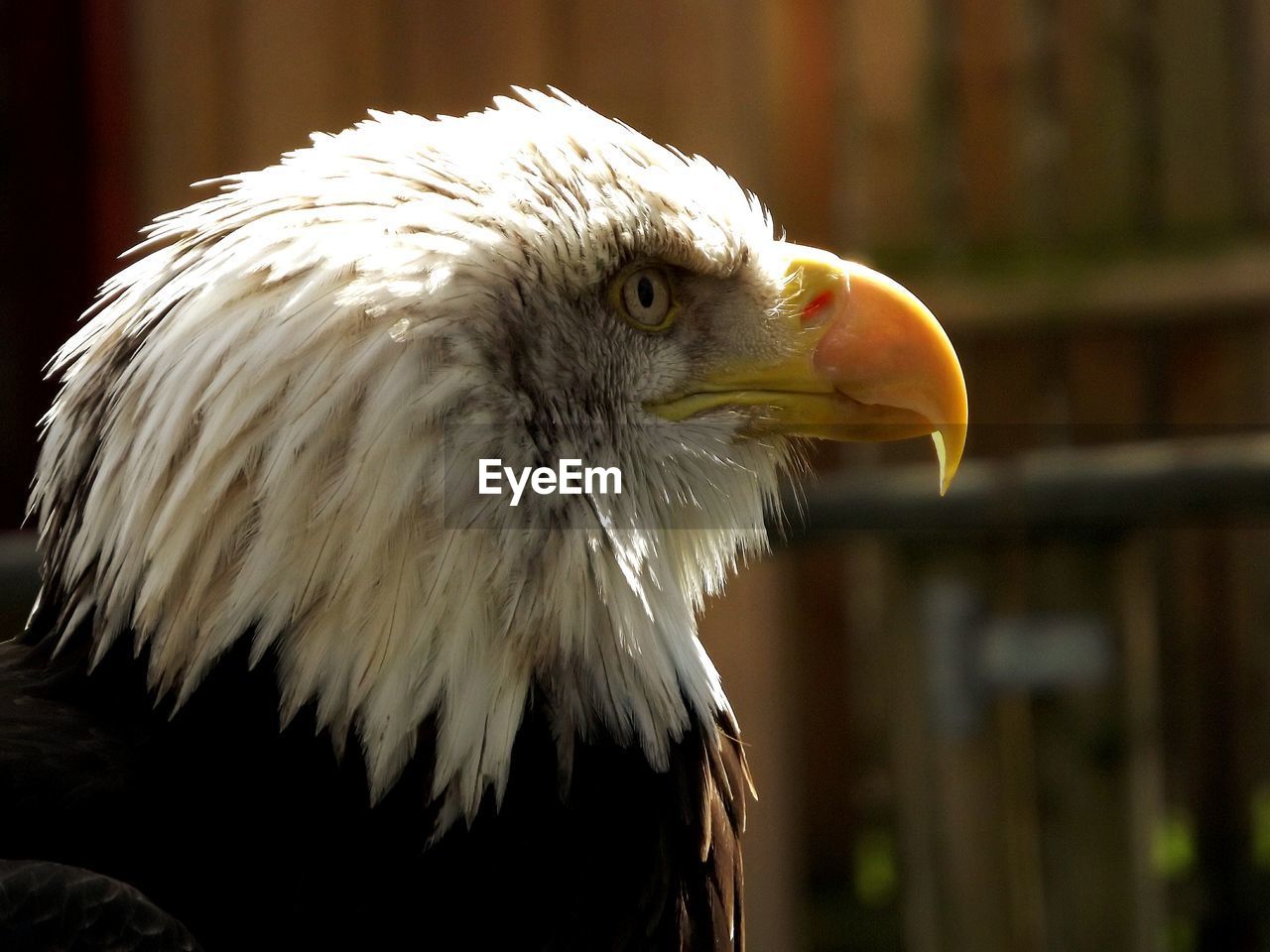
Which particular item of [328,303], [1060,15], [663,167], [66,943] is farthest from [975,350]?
[66,943]

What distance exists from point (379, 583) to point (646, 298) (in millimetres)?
513

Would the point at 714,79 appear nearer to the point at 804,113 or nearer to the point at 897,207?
the point at 804,113

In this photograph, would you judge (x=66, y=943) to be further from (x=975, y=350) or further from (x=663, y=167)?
(x=975, y=350)

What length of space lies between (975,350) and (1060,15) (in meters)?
0.95

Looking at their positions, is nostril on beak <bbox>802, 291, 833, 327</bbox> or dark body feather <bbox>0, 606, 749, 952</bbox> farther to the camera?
nostril on beak <bbox>802, 291, 833, 327</bbox>

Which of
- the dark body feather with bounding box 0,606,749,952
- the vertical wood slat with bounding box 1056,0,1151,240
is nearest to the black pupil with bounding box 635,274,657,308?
the dark body feather with bounding box 0,606,749,952

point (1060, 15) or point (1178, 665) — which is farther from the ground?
Result: point (1060, 15)

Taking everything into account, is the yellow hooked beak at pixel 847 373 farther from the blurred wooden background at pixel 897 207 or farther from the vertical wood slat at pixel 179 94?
the vertical wood slat at pixel 179 94

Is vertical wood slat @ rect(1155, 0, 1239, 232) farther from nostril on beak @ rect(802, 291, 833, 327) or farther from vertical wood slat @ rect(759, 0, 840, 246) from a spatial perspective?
nostril on beak @ rect(802, 291, 833, 327)

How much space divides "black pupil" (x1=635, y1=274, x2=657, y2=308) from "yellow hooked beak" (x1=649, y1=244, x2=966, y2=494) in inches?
5.0

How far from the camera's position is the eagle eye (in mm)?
1757

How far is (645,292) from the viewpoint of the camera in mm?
1789

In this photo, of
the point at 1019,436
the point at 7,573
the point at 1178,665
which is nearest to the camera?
A: the point at 7,573

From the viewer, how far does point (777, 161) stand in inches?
161
